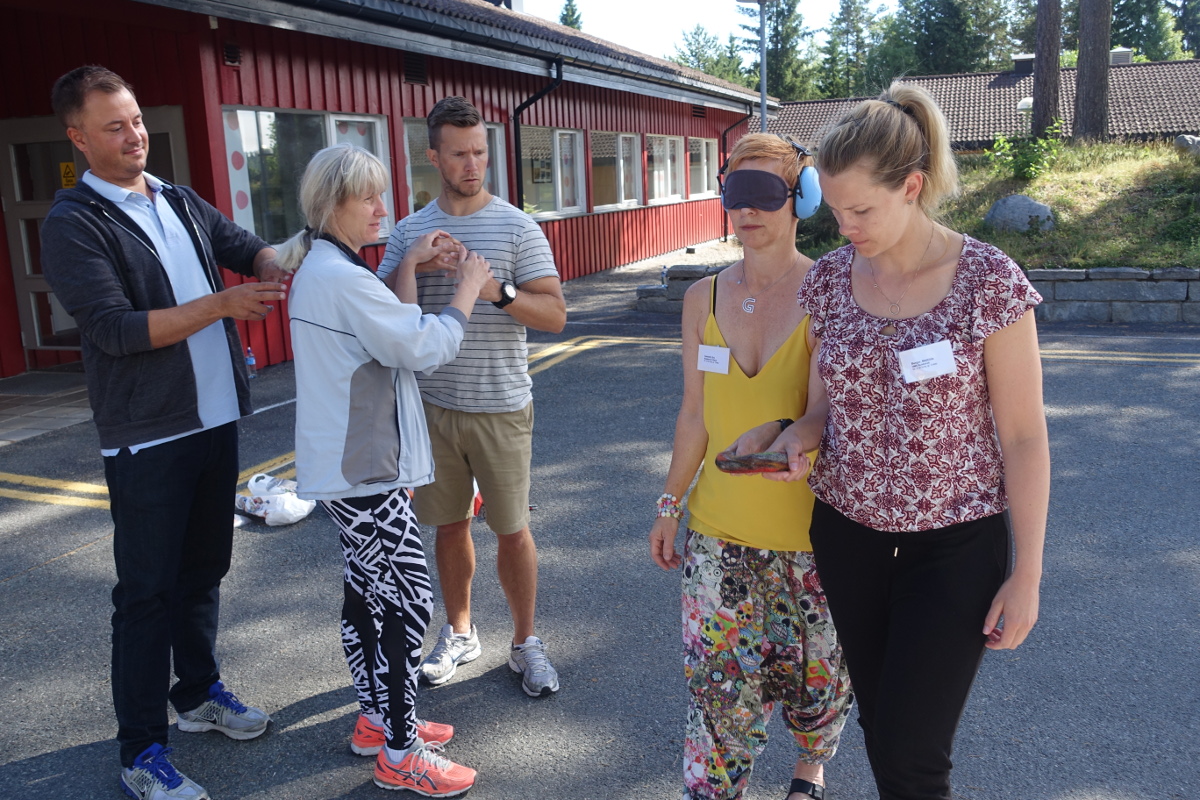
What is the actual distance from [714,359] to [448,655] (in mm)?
1747

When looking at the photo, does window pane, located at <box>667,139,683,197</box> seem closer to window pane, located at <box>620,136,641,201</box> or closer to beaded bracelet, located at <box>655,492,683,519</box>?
window pane, located at <box>620,136,641,201</box>

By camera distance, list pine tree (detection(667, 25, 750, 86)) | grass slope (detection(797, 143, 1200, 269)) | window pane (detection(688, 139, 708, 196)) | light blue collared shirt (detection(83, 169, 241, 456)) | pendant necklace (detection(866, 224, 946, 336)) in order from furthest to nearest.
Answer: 1. pine tree (detection(667, 25, 750, 86))
2. window pane (detection(688, 139, 708, 196))
3. grass slope (detection(797, 143, 1200, 269))
4. light blue collared shirt (detection(83, 169, 241, 456))
5. pendant necklace (detection(866, 224, 946, 336))

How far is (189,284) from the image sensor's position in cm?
282

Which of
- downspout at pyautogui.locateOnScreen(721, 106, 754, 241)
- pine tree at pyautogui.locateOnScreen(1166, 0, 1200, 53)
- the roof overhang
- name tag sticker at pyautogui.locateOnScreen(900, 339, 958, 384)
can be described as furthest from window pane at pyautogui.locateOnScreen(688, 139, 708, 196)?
pine tree at pyautogui.locateOnScreen(1166, 0, 1200, 53)

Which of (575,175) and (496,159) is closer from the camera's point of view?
(496,159)

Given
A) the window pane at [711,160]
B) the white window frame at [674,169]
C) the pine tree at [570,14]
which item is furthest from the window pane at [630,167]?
the pine tree at [570,14]

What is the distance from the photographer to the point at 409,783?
8.98 feet

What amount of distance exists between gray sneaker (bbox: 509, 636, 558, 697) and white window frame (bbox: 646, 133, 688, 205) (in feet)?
57.0

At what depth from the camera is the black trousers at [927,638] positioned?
6.25 feet

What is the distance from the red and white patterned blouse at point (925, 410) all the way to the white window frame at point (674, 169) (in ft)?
60.4

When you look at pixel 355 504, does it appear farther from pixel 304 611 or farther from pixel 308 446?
pixel 304 611

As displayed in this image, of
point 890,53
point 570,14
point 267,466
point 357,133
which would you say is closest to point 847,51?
point 890,53

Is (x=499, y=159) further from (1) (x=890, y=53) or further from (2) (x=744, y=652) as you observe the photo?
(1) (x=890, y=53)

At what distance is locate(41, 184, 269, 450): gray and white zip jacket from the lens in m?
2.54
